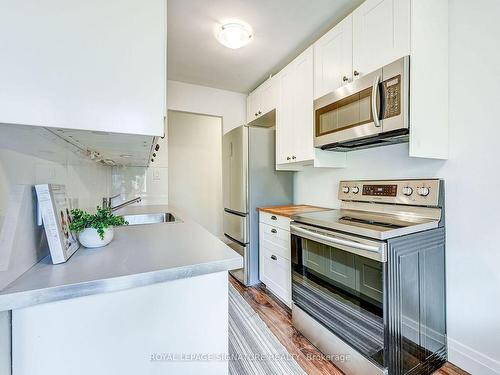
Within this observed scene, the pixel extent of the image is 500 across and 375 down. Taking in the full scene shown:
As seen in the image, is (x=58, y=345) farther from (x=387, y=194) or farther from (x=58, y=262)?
(x=387, y=194)

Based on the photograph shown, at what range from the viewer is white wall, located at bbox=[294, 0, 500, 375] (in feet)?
4.37

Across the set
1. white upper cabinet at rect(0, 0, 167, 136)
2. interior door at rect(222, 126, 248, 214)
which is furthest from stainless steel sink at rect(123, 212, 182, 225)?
white upper cabinet at rect(0, 0, 167, 136)

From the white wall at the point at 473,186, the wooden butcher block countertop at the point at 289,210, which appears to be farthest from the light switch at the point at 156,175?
the white wall at the point at 473,186

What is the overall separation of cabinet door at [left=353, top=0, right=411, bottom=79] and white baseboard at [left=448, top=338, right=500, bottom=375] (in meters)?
1.79

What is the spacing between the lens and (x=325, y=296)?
1621 millimetres

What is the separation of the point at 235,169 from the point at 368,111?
1.66 metres

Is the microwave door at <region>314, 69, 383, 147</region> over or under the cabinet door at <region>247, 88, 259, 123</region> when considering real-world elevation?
under

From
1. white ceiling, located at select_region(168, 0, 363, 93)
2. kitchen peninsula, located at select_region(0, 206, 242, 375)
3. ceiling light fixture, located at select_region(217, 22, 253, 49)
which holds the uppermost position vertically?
white ceiling, located at select_region(168, 0, 363, 93)

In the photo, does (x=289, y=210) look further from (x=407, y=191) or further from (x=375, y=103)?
(x=375, y=103)

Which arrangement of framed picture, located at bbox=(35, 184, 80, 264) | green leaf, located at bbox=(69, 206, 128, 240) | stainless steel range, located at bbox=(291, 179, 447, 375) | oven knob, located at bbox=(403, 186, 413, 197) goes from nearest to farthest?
framed picture, located at bbox=(35, 184, 80, 264) → green leaf, located at bbox=(69, 206, 128, 240) → stainless steel range, located at bbox=(291, 179, 447, 375) → oven knob, located at bbox=(403, 186, 413, 197)

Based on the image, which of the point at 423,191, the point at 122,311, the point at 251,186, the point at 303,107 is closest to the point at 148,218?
the point at 251,186

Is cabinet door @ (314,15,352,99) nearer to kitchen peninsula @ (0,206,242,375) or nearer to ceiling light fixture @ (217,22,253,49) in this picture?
ceiling light fixture @ (217,22,253,49)

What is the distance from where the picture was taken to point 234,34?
1982 millimetres

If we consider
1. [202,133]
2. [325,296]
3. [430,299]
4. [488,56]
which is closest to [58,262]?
[325,296]
